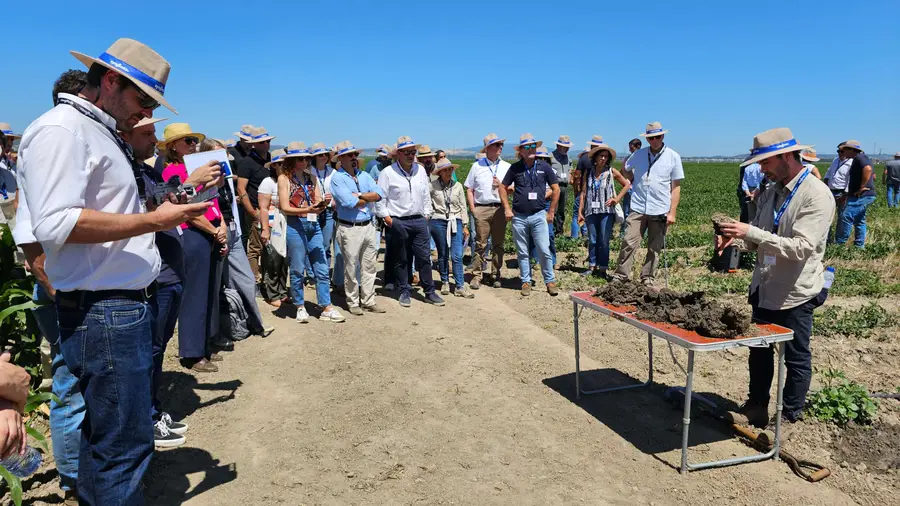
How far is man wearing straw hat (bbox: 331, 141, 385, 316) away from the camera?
7.80m

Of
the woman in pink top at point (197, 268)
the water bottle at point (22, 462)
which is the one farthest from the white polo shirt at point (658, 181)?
the water bottle at point (22, 462)

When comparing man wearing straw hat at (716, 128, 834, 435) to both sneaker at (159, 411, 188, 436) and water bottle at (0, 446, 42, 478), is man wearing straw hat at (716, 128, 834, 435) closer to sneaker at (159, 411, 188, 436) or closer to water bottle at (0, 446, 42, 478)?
water bottle at (0, 446, 42, 478)

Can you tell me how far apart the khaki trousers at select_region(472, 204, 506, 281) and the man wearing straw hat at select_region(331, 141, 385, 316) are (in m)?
1.99

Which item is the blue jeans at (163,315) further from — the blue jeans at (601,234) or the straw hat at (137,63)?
the blue jeans at (601,234)

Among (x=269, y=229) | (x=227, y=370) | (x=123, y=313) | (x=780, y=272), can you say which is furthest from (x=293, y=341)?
(x=780, y=272)

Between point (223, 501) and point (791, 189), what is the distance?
14.6ft

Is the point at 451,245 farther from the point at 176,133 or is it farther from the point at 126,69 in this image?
the point at 126,69

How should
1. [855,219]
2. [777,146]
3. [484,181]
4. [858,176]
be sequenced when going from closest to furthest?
[777,146] → [484,181] → [858,176] → [855,219]

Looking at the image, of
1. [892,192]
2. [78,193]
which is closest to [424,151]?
[78,193]

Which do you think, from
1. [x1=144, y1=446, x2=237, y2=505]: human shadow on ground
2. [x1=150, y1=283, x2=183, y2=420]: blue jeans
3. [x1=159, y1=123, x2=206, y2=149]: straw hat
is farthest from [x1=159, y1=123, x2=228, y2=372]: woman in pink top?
[x1=144, y1=446, x2=237, y2=505]: human shadow on ground

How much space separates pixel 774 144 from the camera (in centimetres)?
435

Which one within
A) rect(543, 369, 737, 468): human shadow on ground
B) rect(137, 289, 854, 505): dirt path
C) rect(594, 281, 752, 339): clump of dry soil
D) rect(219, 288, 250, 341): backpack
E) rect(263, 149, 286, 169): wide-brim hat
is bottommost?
rect(543, 369, 737, 468): human shadow on ground

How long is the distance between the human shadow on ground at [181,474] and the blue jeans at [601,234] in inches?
299

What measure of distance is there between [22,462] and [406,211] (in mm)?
6451
